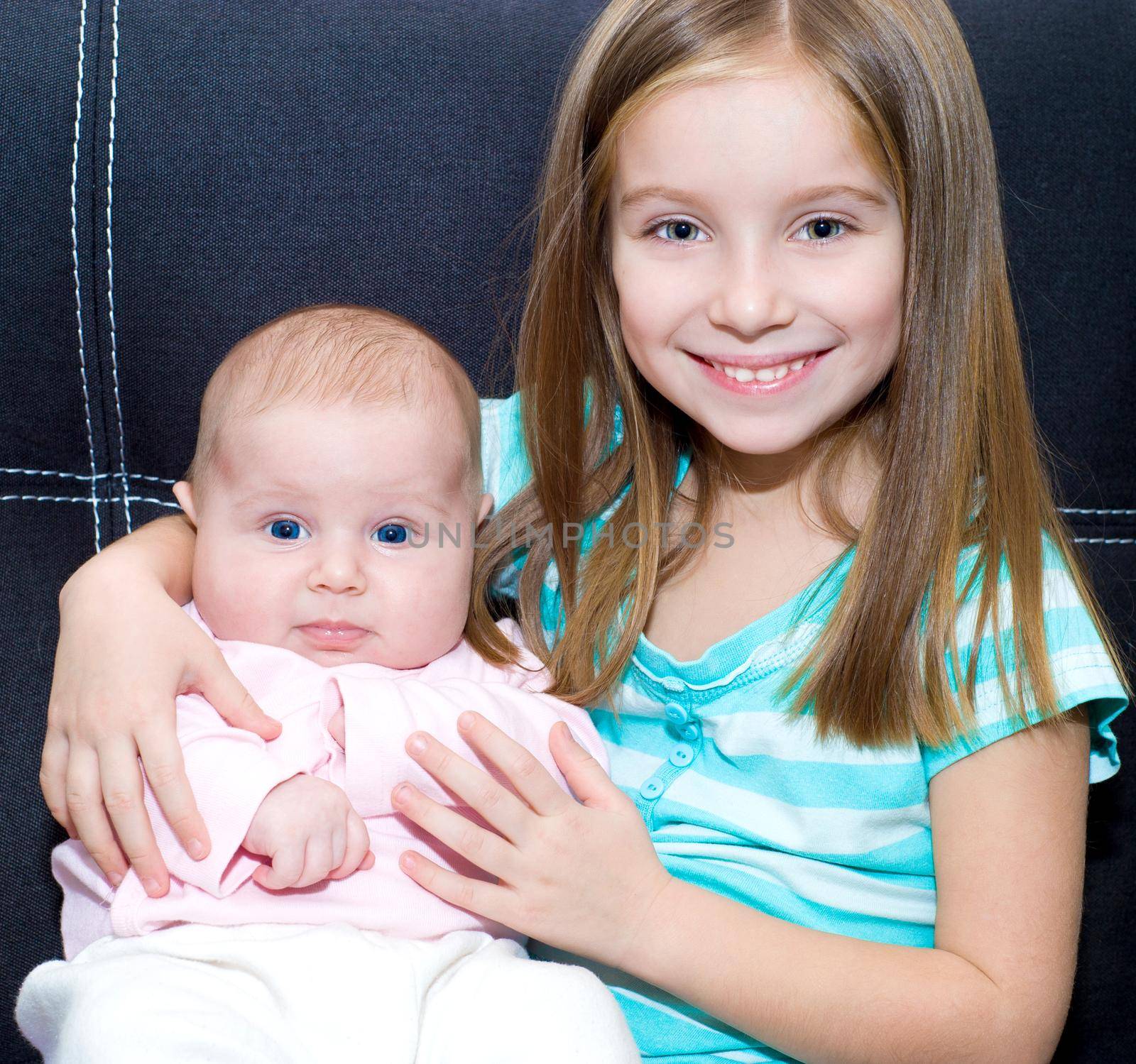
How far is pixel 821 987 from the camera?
1.02 metres

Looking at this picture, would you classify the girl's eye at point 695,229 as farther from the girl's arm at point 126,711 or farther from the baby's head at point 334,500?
the girl's arm at point 126,711

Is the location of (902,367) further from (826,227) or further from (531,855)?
(531,855)

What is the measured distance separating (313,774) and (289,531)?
0.73ft

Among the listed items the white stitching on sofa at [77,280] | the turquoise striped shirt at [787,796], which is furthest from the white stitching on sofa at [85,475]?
the turquoise striped shirt at [787,796]

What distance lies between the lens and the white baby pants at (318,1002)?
878mm

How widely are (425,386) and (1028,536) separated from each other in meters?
0.55

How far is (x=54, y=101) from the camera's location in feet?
4.04

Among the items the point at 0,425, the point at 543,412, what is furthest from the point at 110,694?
the point at 543,412

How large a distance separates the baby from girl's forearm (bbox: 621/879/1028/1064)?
9 cm

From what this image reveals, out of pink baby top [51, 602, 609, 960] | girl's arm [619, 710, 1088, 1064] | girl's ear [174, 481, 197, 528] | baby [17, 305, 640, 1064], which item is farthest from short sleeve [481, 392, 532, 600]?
girl's arm [619, 710, 1088, 1064]

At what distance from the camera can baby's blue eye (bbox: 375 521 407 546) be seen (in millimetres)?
1139

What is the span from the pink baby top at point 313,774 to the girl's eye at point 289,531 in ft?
0.32

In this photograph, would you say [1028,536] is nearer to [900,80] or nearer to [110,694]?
[900,80]

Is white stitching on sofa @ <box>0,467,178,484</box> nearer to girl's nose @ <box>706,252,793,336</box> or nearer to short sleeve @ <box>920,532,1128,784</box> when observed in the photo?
girl's nose @ <box>706,252,793,336</box>
